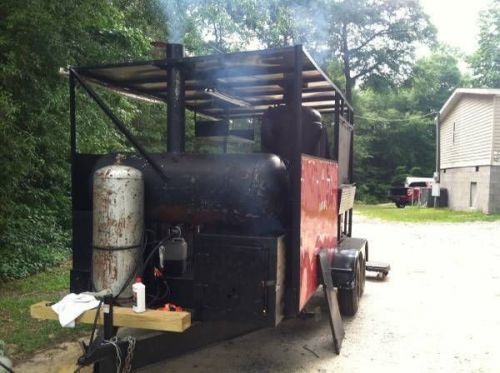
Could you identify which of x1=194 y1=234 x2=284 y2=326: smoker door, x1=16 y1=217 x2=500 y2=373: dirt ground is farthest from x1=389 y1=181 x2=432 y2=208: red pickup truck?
x1=194 y1=234 x2=284 y2=326: smoker door

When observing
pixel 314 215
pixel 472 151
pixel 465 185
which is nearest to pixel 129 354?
pixel 314 215

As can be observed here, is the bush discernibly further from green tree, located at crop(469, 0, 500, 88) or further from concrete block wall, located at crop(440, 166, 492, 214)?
green tree, located at crop(469, 0, 500, 88)

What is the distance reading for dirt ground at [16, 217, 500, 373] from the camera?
400 centimetres

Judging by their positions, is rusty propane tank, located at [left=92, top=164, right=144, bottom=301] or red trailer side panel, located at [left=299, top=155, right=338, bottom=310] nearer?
rusty propane tank, located at [left=92, top=164, right=144, bottom=301]

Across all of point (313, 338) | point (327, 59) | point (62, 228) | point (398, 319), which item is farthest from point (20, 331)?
point (327, 59)

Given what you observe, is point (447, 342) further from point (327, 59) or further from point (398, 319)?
point (327, 59)

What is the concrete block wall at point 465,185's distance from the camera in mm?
18109

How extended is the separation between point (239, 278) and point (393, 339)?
2.33m

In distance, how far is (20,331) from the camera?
4.73 metres

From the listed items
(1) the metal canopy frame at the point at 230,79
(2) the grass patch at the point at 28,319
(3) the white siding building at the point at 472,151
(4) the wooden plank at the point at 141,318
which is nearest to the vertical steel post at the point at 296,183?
(1) the metal canopy frame at the point at 230,79

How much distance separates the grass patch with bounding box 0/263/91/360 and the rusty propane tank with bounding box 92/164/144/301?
1725mm

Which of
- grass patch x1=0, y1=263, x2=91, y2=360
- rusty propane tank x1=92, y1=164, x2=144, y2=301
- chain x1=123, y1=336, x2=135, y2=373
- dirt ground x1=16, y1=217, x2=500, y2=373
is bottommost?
grass patch x1=0, y1=263, x2=91, y2=360

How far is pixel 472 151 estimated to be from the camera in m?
20.2

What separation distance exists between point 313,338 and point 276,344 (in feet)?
1.32
